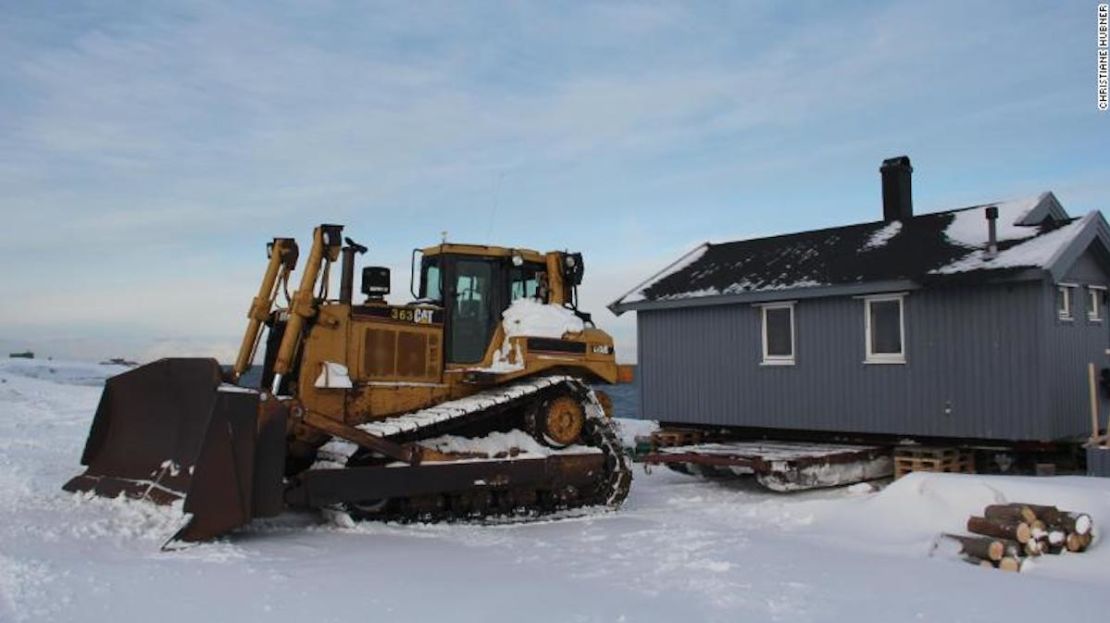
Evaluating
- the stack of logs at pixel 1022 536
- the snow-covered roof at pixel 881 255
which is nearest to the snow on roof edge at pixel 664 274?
the snow-covered roof at pixel 881 255

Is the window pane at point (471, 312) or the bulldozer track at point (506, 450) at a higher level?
the window pane at point (471, 312)

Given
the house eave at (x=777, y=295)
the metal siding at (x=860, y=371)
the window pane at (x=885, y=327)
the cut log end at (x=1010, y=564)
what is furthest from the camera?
the window pane at (x=885, y=327)

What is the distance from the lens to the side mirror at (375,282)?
9.76m

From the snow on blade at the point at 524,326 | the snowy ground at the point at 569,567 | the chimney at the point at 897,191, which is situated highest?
the chimney at the point at 897,191

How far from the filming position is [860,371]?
13.6m

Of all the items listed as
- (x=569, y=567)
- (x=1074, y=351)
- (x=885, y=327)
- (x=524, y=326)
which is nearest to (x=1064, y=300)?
(x=1074, y=351)

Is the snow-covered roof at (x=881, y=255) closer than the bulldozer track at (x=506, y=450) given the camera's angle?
No

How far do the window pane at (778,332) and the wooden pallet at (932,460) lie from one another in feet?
8.25

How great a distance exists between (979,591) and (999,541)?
1.13 meters

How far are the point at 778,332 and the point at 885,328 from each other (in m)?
1.79

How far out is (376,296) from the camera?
984cm

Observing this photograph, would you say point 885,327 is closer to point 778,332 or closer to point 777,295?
point 777,295

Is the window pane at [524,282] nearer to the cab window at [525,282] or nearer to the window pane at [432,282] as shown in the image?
the cab window at [525,282]

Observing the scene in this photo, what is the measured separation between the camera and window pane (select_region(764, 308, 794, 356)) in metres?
14.7
